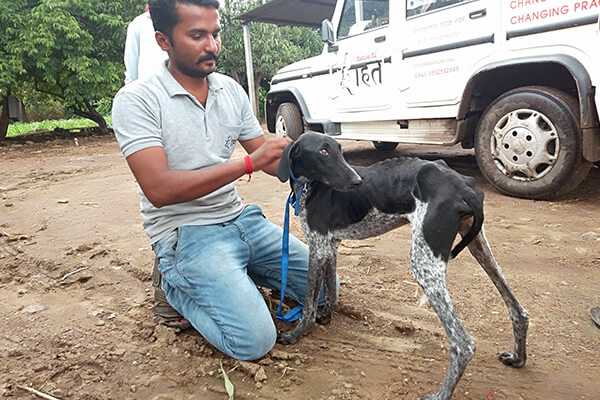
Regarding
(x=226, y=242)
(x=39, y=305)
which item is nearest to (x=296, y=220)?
(x=226, y=242)

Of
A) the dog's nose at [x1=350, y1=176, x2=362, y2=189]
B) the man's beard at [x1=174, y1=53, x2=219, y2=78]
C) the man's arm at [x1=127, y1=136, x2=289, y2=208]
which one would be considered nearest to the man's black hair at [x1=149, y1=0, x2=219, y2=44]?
the man's beard at [x1=174, y1=53, x2=219, y2=78]

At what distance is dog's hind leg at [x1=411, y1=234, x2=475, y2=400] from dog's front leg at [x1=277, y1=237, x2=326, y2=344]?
0.54 m

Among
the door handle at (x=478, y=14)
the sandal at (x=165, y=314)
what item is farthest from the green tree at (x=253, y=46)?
the sandal at (x=165, y=314)

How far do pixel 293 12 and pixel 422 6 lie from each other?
603cm

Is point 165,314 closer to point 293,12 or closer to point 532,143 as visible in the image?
point 532,143

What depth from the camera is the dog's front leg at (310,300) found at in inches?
90.8

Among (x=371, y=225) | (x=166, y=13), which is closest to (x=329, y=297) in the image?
(x=371, y=225)

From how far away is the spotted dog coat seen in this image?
5.98 ft

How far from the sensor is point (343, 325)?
250 cm

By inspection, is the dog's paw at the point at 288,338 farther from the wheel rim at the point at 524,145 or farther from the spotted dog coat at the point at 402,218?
the wheel rim at the point at 524,145

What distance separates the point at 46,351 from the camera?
2.30 m

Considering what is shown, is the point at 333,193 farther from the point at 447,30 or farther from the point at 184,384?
the point at 447,30

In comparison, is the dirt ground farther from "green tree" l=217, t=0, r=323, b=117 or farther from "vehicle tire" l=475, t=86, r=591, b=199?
"green tree" l=217, t=0, r=323, b=117

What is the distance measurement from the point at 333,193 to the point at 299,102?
184 inches
